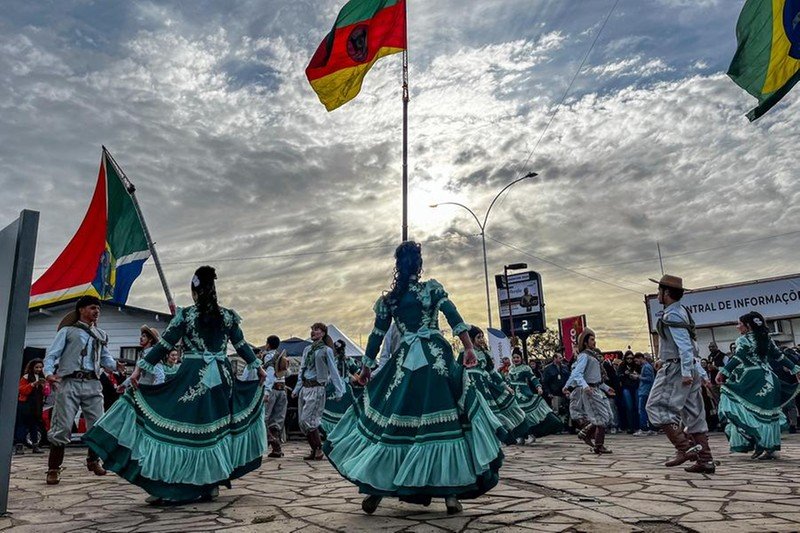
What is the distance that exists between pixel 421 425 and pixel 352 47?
28.6 feet

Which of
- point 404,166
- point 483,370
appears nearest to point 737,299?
point 404,166

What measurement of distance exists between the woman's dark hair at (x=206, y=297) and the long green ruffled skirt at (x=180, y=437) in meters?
0.38

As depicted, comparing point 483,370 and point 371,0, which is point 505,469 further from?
point 371,0

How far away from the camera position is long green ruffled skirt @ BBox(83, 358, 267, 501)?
4.96m

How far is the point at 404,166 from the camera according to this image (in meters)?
13.7

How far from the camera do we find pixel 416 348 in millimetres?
Answer: 4645

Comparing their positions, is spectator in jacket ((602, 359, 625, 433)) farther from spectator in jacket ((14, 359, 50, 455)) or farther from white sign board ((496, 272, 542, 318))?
white sign board ((496, 272, 542, 318))

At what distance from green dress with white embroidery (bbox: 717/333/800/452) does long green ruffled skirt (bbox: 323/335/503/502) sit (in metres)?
5.49

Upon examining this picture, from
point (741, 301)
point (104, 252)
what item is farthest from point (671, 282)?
point (741, 301)

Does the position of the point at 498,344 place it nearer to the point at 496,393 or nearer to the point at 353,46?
the point at 496,393

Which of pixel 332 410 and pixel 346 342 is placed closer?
pixel 332 410

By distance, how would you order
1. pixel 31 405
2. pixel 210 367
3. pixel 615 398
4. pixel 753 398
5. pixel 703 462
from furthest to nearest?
1. pixel 615 398
2. pixel 31 405
3. pixel 753 398
4. pixel 703 462
5. pixel 210 367

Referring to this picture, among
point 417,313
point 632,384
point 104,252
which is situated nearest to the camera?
point 417,313

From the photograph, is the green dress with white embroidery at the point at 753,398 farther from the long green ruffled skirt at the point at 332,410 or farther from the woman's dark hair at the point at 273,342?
the woman's dark hair at the point at 273,342
